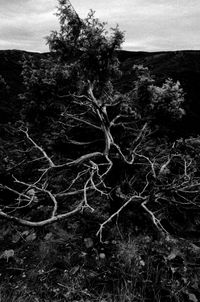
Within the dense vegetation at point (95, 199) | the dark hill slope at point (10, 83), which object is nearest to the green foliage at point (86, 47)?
the dense vegetation at point (95, 199)

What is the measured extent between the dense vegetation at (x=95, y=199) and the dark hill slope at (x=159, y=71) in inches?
27.5

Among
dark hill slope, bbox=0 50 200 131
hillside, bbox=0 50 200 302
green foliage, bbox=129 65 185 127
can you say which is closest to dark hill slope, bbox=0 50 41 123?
dark hill slope, bbox=0 50 200 131

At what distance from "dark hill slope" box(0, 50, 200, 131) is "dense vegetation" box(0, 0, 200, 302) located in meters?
0.70

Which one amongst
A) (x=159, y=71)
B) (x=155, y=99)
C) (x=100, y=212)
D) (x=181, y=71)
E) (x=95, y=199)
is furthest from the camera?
(x=159, y=71)

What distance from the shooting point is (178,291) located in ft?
11.5

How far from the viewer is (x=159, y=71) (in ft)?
34.9

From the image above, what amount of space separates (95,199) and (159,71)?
6.81 metres

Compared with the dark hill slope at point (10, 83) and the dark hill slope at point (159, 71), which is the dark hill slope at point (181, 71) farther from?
the dark hill slope at point (10, 83)

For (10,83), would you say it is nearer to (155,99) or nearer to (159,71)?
(159,71)

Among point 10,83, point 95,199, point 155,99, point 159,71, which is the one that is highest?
point 159,71

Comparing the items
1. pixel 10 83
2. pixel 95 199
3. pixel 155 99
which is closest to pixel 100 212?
pixel 95 199

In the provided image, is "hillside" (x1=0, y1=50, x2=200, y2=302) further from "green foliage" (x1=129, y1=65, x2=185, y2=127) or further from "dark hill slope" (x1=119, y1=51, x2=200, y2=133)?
"dark hill slope" (x1=119, y1=51, x2=200, y2=133)

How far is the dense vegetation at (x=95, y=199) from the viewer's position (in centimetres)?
379

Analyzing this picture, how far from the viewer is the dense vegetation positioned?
3.79m
